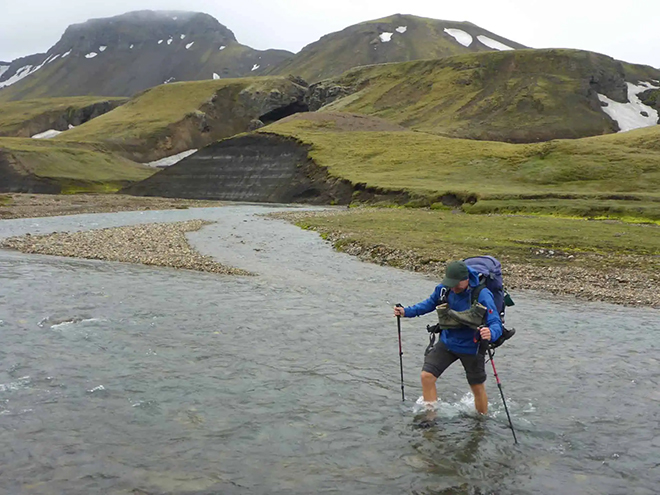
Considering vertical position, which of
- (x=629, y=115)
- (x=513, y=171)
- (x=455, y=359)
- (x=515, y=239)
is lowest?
(x=455, y=359)

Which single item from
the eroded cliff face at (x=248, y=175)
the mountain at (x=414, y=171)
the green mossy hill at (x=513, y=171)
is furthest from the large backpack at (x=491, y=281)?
the eroded cliff face at (x=248, y=175)

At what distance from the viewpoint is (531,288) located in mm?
28297

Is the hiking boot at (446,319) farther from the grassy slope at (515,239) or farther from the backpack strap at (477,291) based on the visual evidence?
the grassy slope at (515,239)

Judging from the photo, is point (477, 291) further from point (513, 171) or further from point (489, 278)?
point (513, 171)

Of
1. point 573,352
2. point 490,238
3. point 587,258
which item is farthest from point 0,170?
point 573,352

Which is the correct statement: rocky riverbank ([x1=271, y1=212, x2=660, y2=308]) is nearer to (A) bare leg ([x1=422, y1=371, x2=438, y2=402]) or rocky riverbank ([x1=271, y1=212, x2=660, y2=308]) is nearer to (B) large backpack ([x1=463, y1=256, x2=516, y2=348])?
(B) large backpack ([x1=463, y1=256, x2=516, y2=348])

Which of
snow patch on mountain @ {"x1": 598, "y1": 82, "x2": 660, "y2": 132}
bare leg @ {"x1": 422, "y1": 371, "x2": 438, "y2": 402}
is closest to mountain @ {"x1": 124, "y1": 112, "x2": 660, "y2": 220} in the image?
bare leg @ {"x1": 422, "y1": 371, "x2": 438, "y2": 402}

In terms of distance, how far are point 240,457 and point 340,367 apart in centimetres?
568

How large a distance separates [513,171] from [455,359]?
254 ft

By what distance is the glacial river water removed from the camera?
10.5m

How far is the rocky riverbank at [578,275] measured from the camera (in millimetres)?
26594

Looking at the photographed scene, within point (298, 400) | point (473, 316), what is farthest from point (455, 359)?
point (298, 400)

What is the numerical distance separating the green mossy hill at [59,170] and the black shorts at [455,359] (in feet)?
439

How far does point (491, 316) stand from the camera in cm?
1191
